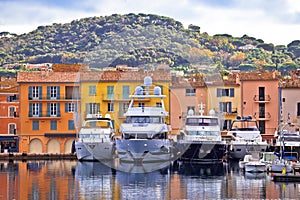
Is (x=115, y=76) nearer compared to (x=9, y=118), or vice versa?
(x=9, y=118)

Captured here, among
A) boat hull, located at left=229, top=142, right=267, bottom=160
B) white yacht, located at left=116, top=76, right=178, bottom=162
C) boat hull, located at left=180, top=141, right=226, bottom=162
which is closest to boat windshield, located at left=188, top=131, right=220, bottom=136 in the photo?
boat hull, located at left=180, top=141, right=226, bottom=162

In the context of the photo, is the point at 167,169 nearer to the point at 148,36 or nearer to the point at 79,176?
the point at 79,176

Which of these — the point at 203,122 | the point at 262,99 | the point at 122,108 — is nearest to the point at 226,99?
the point at 262,99

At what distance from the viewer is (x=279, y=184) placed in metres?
61.2

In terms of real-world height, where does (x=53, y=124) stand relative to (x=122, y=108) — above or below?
below

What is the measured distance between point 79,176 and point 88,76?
3279 centimetres

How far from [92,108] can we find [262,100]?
18.6 m

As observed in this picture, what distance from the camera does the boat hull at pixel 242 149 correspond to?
283 ft

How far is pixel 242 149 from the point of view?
87062mm

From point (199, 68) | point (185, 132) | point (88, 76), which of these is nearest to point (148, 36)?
point (199, 68)

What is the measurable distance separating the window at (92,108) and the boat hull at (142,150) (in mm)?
17086

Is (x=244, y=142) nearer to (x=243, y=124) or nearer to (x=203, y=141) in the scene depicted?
(x=203, y=141)

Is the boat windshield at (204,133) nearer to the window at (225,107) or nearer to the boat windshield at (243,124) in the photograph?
the boat windshield at (243,124)

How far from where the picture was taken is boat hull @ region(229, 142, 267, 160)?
86.1 meters
